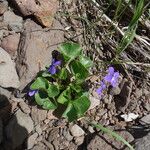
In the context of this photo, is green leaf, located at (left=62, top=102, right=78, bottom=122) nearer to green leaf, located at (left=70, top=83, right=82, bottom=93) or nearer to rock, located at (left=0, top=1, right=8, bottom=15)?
green leaf, located at (left=70, top=83, right=82, bottom=93)

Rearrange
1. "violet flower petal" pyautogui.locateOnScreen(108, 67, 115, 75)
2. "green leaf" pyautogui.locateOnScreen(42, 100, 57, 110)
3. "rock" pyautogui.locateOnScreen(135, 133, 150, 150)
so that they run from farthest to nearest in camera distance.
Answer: "violet flower petal" pyautogui.locateOnScreen(108, 67, 115, 75)
"green leaf" pyautogui.locateOnScreen(42, 100, 57, 110)
"rock" pyautogui.locateOnScreen(135, 133, 150, 150)

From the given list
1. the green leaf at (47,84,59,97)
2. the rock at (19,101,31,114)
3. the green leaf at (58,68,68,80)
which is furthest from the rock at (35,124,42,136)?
the green leaf at (58,68,68,80)

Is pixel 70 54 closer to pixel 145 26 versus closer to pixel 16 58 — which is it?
pixel 16 58

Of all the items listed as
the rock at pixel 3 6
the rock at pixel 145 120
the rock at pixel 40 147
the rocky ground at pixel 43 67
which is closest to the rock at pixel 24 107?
the rocky ground at pixel 43 67

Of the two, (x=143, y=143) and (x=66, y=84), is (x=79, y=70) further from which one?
(x=143, y=143)

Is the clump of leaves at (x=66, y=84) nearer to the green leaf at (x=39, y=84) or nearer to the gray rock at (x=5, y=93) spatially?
the green leaf at (x=39, y=84)
